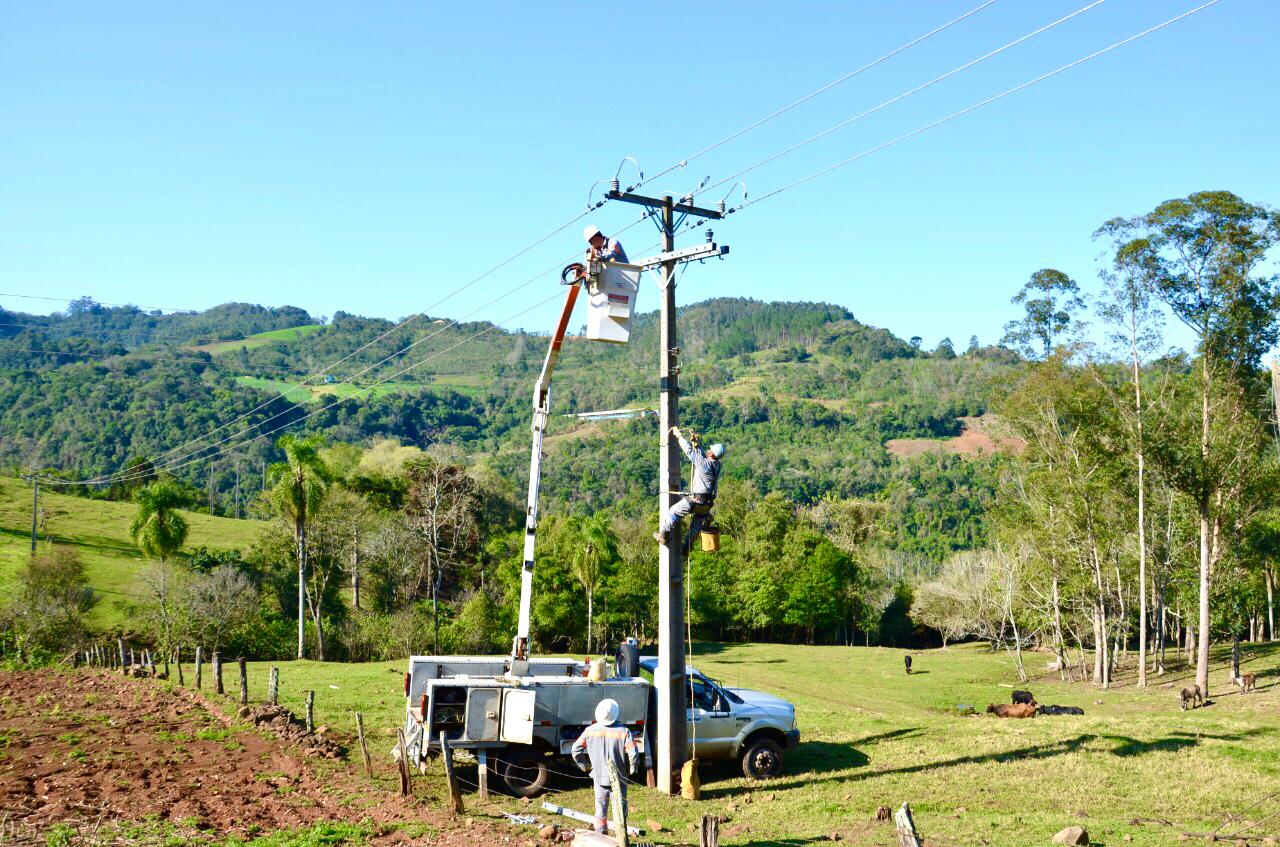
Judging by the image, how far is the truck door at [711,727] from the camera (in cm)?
1591

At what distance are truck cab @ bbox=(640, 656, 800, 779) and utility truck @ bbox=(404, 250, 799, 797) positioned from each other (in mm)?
17

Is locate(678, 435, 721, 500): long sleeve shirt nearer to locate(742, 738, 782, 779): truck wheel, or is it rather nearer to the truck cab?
the truck cab

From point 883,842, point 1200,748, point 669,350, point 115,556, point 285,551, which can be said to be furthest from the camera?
point 115,556

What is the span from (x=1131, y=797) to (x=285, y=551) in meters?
55.6

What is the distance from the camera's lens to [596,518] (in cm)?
6238

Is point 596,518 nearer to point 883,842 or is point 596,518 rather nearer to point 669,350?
point 669,350

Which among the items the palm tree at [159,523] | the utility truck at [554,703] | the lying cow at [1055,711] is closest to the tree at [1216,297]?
the lying cow at [1055,711]

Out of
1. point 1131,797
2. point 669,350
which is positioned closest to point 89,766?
point 669,350

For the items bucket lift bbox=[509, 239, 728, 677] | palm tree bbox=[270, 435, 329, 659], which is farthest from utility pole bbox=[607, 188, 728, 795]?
palm tree bbox=[270, 435, 329, 659]

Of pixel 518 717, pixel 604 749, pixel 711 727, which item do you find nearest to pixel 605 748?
pixel 604 749

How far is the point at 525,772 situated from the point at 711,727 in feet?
10.6

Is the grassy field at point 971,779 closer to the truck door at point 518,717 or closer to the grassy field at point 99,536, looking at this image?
the truck door at point 518,717

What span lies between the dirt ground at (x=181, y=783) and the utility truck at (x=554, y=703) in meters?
1.34

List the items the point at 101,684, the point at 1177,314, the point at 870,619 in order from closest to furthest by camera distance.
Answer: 1. the point at 101,684
2. the point at 1177,314
3. the point at 870,619
